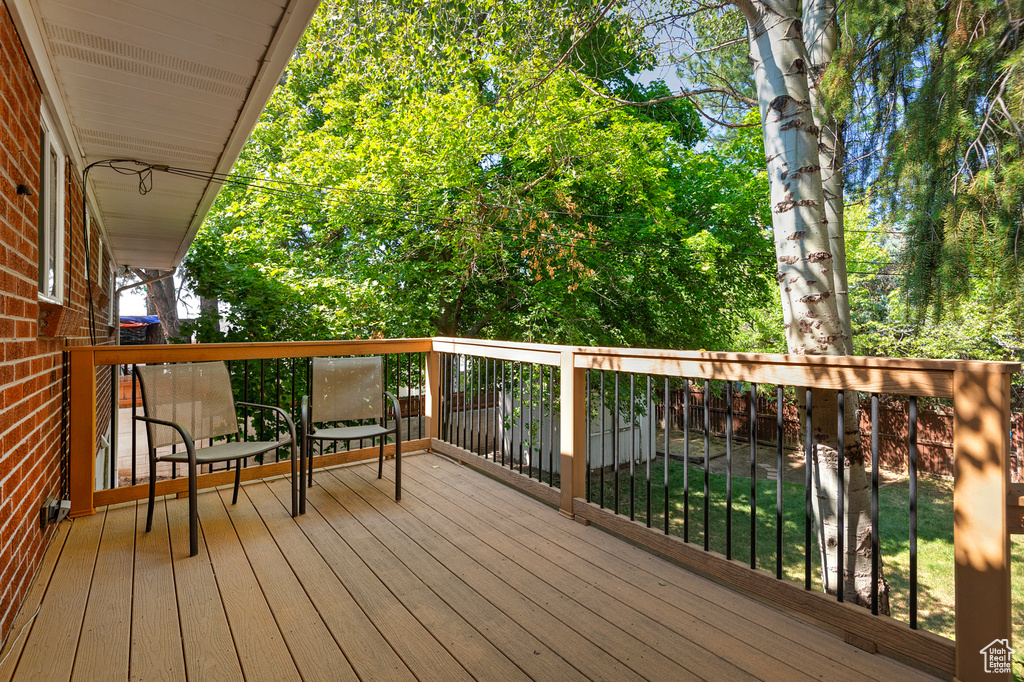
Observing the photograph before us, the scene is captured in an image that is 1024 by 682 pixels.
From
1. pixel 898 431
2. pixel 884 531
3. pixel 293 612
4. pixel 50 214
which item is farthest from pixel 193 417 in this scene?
pixel 898 431

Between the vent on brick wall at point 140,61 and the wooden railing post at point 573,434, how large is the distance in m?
2.11

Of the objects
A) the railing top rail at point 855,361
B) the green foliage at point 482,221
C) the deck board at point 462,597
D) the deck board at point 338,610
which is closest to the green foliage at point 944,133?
the railing top rail at point 855,361

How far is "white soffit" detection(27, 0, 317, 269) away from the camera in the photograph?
1.91 meters

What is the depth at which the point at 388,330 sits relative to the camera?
26.9 ft

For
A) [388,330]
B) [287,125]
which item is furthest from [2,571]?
[287,125]

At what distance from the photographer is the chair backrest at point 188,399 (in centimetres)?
277

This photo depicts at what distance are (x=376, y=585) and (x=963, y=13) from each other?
3.78 meters

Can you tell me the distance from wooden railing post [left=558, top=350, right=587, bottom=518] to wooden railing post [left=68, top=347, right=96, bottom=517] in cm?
256

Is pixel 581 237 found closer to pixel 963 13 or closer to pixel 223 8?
pixel 963 13

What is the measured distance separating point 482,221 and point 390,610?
731cm

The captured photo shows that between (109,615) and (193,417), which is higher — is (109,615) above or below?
below

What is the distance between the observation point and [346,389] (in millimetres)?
3518

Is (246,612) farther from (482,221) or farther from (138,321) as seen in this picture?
(138,321)

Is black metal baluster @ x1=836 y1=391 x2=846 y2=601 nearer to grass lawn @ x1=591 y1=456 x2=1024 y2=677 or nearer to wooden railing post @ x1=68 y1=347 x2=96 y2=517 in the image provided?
wooden railing post @ x1=68 y1=347 x2=96 y2=517
